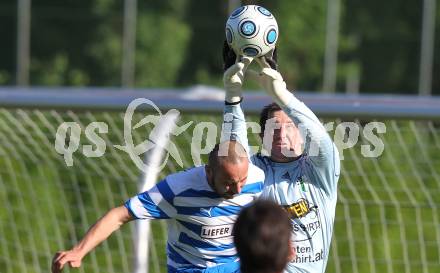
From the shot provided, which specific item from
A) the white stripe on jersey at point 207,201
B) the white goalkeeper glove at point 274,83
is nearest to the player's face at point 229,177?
the white stripe on jersey at point 207,201

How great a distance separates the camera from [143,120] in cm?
702

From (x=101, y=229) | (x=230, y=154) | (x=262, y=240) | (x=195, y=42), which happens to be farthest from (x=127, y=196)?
(x=195, y=42)

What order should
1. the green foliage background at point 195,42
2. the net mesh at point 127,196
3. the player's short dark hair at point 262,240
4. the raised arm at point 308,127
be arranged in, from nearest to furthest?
1. the player's short dark hair at point 262,240
2. the raised arm at point 308,127
3. the net mesh at point 127,196
4. the green foliage background at point 195,42

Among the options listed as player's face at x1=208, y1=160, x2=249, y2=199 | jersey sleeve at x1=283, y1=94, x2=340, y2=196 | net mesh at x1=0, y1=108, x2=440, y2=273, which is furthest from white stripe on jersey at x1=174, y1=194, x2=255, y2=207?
net mesh at x1=0, y1=108, x2=440, y2=273

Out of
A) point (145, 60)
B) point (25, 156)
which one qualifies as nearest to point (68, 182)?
point (25, 156)

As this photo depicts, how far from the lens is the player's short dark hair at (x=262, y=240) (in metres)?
3.24

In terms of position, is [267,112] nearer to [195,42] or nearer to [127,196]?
[127,196]

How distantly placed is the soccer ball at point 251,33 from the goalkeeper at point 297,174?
0.28 ft

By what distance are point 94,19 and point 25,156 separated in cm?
2249

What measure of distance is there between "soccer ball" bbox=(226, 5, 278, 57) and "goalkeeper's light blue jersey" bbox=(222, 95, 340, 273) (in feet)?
1.30

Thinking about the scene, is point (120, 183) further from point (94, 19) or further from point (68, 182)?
point (94, 19)

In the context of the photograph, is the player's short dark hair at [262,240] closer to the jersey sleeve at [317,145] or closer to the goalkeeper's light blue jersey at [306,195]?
the jersey sleeve at [317,145]

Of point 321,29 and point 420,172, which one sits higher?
point 321,29

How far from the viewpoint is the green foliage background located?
2970 centimetres
